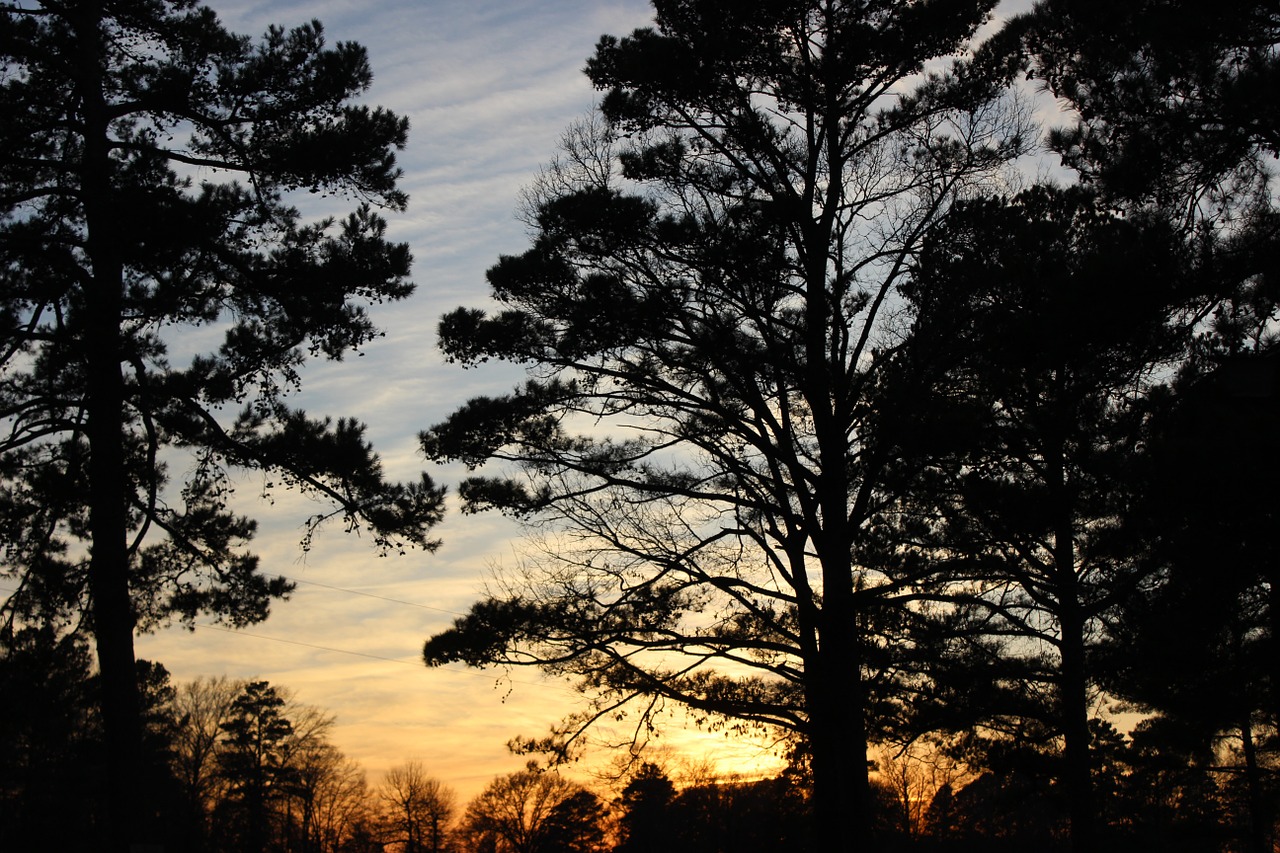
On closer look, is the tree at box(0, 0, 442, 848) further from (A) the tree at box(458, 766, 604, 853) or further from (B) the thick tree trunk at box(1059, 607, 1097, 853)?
(A) the tree at box(458, 766, 604, 853)

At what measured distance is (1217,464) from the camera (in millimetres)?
6504

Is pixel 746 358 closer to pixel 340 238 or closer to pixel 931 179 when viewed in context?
pixel 931 179

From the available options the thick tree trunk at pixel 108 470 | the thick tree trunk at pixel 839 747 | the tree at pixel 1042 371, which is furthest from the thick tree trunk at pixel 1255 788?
the thick tree trunk at pixel 108 470

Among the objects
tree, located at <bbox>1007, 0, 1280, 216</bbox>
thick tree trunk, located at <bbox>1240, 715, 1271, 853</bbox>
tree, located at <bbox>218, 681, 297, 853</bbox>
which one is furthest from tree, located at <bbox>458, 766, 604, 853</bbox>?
tree, located at <bbox>1007, 0, 1280, 216</bbox>

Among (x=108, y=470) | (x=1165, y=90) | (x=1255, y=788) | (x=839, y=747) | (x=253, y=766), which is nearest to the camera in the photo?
(x=1165, y=90)

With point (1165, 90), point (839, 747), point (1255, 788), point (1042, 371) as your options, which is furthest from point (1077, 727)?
point (1255, 788)

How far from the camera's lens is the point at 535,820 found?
52906mm

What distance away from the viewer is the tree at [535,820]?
165 ft

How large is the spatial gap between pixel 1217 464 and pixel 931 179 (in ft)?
19.6

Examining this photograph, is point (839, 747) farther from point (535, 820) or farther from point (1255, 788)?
point (535, 820)

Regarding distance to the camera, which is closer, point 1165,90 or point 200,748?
point 1165,90

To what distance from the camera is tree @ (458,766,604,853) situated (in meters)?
50.2

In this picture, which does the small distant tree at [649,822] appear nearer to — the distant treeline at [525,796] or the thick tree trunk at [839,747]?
the distant treeline at [525,796]

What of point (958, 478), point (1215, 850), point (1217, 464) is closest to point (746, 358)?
point (958, 478)
